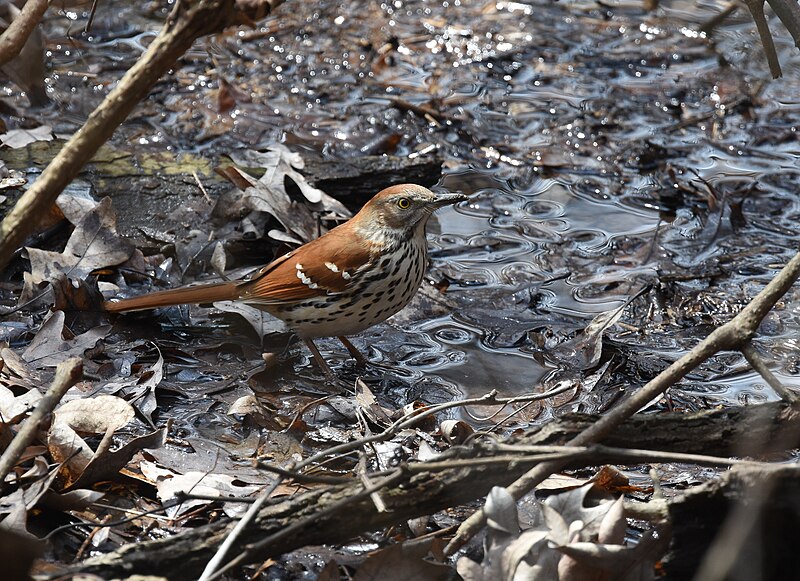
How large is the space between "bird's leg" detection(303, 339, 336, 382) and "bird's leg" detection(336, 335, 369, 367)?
0.46 ft

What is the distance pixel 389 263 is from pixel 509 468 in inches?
80.6

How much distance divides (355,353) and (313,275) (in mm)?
457

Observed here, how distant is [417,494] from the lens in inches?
109

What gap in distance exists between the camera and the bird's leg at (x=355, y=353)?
4832mm

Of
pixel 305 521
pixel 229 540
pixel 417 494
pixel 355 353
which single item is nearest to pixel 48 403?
pixel 229 540

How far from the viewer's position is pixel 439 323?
204 inches

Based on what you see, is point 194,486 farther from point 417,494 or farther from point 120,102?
point 120,102

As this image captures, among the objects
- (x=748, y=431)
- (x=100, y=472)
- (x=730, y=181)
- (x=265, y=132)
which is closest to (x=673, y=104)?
(x=730, y=181)

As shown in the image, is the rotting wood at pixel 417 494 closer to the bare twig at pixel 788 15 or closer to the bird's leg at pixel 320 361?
the bare twig at pixel 788 15

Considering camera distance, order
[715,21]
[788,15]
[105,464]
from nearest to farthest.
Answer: [788,15]
[105,464]
[715,21]

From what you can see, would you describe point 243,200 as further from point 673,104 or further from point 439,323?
point 673,104

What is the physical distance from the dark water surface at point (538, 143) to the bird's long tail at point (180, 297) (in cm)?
46

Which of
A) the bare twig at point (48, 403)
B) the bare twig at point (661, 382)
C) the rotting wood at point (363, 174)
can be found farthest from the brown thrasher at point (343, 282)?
the bare twig at point (48, 403)

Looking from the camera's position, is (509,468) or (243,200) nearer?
(509,468)
